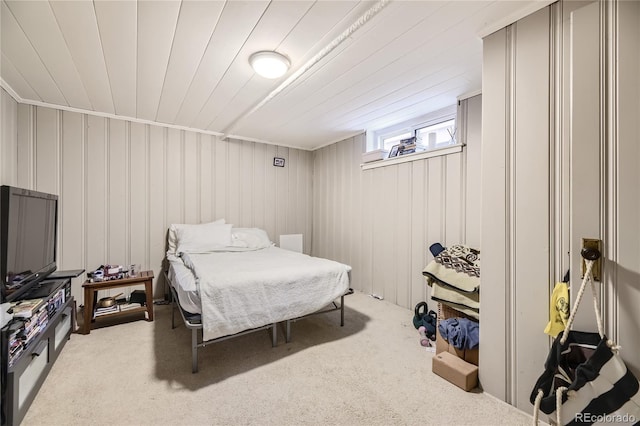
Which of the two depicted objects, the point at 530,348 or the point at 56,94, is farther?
the point at 56,94

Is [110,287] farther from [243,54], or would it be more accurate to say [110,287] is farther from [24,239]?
[243,54]

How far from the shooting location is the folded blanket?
1913 mm

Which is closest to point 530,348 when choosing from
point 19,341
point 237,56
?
point 237,56

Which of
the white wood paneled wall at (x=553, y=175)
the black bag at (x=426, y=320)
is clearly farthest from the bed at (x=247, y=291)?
the white wood paneled wall at (x=553, y=175)

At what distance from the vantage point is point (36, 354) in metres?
1.60

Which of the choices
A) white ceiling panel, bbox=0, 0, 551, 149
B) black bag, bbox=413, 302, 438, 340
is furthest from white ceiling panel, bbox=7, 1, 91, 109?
black bag, bbox=413, 302, 438, 340

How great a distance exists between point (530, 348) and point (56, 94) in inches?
166

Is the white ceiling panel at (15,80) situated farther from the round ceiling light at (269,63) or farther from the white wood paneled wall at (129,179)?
the round ceiling light at (269,63)

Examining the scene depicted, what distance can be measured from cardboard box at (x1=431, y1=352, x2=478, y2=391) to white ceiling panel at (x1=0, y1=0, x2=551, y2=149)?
6.86 ft

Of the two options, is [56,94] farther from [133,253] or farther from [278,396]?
[278,396]

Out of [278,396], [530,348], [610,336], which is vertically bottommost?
[278,396]

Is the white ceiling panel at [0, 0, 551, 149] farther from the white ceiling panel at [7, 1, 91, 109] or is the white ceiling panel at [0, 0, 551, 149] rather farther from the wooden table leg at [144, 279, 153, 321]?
the wooden table leg at [144, 279, 153, 321]

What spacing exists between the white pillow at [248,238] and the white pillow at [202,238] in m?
0.12

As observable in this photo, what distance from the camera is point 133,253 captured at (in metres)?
3.28
